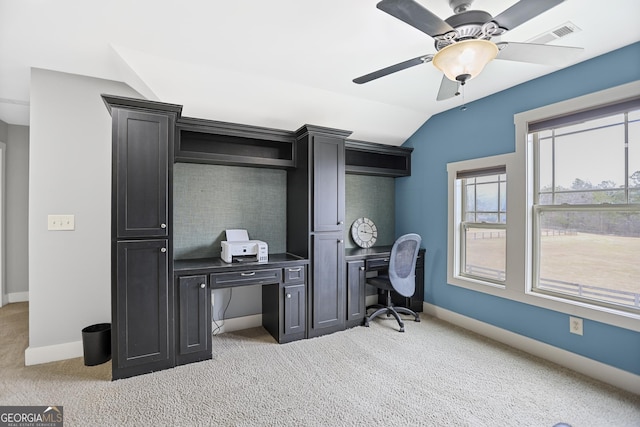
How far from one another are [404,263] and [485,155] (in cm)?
148

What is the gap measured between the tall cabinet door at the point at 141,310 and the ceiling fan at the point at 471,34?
234cm

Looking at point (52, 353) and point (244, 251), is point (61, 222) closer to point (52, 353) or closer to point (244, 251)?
point (52, 353)

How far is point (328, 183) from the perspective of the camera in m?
3.22

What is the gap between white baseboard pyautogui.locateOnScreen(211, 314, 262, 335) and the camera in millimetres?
3221

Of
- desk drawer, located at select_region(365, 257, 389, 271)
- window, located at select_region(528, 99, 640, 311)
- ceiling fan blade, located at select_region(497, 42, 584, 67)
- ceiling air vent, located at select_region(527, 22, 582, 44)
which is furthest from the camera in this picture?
desk drawer, located at select_region(365, 257, 389, 271)

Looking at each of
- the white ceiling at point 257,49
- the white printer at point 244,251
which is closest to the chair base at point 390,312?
the white printer at point 244,251

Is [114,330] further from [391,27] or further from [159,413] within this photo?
[391,27]

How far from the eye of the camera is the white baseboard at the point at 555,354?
2.18 meters

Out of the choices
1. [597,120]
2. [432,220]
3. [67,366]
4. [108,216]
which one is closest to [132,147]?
[108,216]

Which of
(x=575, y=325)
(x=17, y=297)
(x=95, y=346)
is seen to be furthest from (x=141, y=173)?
(x=575, y=325)

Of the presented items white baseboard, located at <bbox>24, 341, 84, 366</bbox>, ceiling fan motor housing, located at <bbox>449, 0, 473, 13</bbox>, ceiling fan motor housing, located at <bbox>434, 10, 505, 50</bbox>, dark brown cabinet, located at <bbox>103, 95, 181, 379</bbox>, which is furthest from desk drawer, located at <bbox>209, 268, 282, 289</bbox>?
ceiling fan motor housing, located at <bbox>449, 0, 473, 13</bbox>

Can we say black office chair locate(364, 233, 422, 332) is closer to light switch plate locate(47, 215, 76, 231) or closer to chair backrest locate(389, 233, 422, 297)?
chair backrest locate(389, 233, 422, 297)

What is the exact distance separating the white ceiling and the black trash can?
217cm

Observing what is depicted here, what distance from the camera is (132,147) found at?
233 cm
